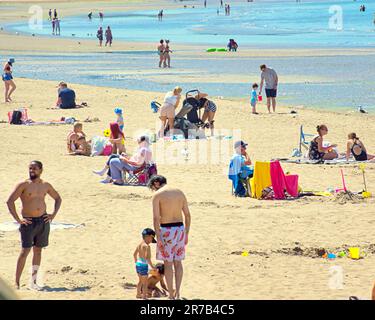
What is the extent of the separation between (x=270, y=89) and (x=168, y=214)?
16222 millimetres

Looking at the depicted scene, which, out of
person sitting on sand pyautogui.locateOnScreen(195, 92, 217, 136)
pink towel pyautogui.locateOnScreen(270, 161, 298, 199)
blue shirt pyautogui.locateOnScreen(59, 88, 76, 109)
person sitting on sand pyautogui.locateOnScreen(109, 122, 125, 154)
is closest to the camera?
pink towel pyautogui.locateOnScreen(270, 161, 298, 199)

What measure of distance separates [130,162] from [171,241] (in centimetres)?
670

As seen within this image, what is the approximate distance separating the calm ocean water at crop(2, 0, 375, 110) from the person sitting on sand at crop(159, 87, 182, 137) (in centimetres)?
817

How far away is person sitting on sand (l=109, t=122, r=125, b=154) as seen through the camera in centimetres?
1839

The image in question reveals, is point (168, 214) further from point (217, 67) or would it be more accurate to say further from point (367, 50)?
point (367, 50)

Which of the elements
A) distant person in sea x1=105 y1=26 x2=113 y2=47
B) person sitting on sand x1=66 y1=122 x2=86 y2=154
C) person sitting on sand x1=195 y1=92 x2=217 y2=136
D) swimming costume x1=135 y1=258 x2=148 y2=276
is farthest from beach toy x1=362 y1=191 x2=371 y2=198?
distant person in sea x1=105 y1=26 x2=113 y2=47

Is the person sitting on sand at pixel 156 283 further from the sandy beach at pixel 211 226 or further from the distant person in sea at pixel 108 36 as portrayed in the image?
the distant person in sea at pixel 108 36

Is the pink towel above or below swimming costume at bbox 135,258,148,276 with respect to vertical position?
above

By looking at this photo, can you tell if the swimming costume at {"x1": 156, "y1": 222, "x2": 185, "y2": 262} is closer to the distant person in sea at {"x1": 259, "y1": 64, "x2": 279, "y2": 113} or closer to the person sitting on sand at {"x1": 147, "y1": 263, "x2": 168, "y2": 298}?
the person sitting on sand at {"x1": 147, "y1": 263, "x2": 168, "y2": 298}

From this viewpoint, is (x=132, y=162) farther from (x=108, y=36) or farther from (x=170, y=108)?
(x=108, y=36)

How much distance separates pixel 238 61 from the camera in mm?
44469

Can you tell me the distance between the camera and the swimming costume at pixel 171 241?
32.2 ft

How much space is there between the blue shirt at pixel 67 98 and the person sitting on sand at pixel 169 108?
229 inches
